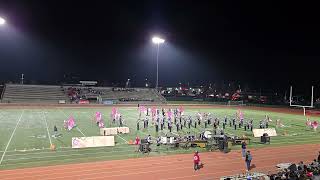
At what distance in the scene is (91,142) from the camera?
23.1m

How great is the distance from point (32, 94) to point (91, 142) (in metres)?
50.0

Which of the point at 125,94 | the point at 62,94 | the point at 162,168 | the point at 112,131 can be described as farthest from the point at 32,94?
the point at 162,168

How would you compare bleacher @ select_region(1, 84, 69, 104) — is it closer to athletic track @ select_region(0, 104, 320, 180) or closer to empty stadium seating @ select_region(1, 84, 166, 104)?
empty stadium seating @ select_region(1, 84, 166, 104)

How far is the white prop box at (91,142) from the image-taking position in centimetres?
2269

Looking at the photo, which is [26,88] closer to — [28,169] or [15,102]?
[15,102]

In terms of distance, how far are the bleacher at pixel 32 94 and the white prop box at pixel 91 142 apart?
1696 inches

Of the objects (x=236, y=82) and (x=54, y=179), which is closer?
(x=54, y=179)

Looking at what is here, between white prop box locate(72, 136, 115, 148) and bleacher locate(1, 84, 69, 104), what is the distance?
4307 cm

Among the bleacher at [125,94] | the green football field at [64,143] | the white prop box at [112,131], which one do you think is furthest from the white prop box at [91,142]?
the bleacher at [125,94]

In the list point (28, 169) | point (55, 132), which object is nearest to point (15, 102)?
point (55, 132)

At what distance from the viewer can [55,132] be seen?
2858 cm

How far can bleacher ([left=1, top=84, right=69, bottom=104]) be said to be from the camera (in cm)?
6375

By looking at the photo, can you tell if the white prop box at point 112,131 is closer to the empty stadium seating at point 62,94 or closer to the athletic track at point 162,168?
the athletic track at point 162,168

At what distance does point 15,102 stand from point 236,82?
6990cm
